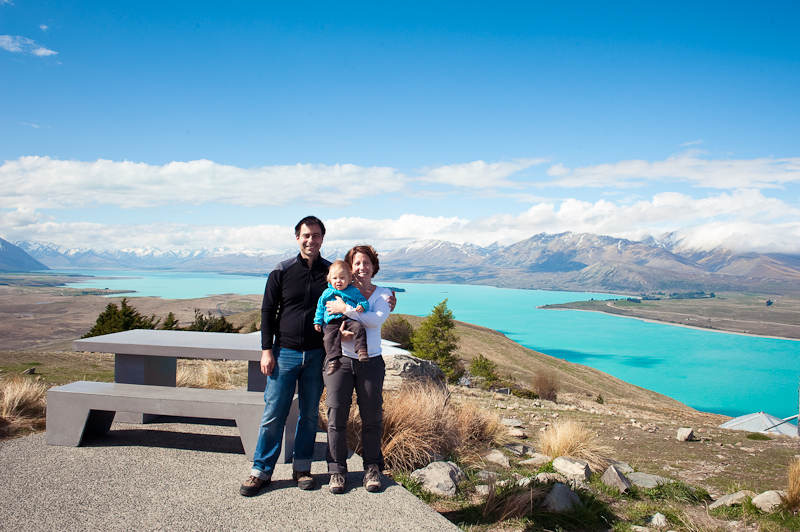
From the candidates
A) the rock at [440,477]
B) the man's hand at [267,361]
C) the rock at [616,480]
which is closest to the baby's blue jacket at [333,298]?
the man's hand at [267,361]

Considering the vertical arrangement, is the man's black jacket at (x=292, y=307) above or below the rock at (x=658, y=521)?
above

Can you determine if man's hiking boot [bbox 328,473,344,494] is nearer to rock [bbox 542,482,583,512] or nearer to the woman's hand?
the woman's hand

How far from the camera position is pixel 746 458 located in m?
7.25

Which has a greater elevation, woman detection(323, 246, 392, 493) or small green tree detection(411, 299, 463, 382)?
woman detection(323, 246, 392, 493)

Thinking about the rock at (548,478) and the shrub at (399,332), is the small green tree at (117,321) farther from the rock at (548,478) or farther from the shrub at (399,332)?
the rock at (548,478)

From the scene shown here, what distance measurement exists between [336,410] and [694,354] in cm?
13021

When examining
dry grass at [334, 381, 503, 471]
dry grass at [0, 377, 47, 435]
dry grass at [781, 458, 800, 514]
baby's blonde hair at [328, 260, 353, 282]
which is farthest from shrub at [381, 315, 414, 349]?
baby's blonde hair at [328, 260, 353, 282]

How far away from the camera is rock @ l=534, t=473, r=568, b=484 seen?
14.4 feet

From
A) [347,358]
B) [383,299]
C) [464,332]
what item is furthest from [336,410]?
[464,332]

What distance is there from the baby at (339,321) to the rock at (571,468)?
309 cm

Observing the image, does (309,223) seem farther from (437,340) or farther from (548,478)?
(437,340)

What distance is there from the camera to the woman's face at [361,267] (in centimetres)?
344

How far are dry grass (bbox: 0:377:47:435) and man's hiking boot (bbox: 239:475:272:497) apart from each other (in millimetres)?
3088

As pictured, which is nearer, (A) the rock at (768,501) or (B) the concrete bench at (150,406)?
(B) the concrete bench at (150,406)
